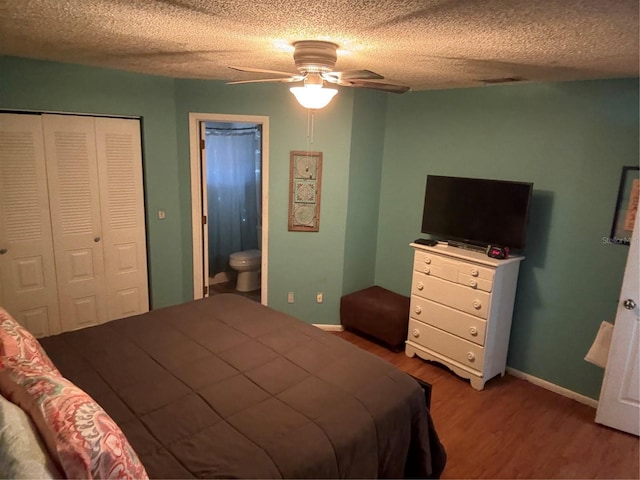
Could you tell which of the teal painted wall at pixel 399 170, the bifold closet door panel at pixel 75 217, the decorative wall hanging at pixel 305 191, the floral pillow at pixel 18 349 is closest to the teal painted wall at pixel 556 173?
the teal painted wall at pixel 399 170

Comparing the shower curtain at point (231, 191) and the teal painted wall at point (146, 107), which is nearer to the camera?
the teal painted wall at point (146, 107)

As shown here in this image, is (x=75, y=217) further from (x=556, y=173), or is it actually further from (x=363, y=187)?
(x=556, y=173)

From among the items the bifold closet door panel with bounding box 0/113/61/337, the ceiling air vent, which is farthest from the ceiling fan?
the bifold closet door panel with bounding box 0/113/61/337

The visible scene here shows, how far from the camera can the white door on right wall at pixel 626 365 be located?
2.70 metres

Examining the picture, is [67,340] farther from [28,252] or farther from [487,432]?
[487,432]

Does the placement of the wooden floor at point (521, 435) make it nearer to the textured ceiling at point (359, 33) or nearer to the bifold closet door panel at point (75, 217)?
the textured ceiling at point (359, 33)

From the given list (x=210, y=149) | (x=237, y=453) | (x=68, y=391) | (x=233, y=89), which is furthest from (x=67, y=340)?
(x=210, y=149)

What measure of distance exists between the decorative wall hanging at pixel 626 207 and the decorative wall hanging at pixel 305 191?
239cm

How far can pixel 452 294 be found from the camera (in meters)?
3.43

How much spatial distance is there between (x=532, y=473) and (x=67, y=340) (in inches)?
113

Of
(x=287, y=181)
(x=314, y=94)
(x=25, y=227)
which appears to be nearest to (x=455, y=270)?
(x=287, y=181)

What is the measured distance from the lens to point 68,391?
140 cm

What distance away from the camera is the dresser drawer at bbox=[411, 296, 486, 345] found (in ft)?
10.8

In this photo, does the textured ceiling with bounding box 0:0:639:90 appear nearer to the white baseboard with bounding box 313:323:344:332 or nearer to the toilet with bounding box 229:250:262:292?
the white baseboard with bounding box 313:323:344:332
